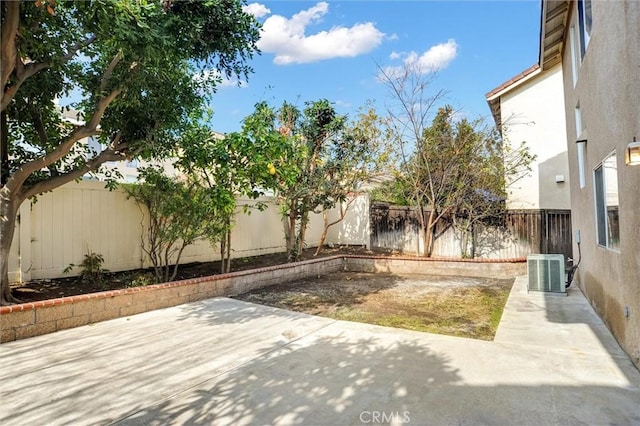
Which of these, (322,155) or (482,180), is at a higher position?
(322,155)

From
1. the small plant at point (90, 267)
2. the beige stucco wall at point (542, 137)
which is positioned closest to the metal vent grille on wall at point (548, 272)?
the beige stucco wall at point (542, 137)

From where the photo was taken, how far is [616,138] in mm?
4180

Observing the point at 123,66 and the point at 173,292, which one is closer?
the point at 123,66

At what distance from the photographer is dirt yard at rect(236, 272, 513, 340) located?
5426 mm

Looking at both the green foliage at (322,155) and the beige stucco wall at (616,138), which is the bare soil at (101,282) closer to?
the green foliage at (322,155)

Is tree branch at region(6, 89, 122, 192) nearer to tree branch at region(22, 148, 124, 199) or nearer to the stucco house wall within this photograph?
tree branch at region(22, 148, 124, 199)

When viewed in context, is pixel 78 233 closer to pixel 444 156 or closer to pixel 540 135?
pixel 444 156

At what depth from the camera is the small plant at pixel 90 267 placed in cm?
657

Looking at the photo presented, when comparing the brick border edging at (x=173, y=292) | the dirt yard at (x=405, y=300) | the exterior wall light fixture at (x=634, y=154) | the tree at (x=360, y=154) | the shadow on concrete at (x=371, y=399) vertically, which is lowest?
the shadow on concrete at (x=371, y=399)

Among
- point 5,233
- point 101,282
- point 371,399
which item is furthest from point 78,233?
point 371,399

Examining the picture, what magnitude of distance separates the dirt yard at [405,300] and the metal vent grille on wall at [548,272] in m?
0.69

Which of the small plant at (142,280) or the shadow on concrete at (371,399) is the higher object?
the small plant at (142,280)

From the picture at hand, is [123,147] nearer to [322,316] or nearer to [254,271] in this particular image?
[254,271]

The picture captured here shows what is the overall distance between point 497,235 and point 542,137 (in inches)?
171
